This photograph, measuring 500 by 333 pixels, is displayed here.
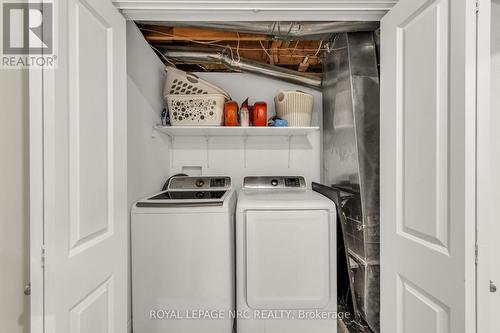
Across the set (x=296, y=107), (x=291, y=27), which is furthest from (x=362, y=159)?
(x=291, y=27)

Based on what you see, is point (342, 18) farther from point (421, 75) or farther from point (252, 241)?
point (252, 241)

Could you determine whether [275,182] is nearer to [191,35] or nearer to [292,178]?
[292,178]

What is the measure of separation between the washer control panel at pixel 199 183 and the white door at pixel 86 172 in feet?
3.53

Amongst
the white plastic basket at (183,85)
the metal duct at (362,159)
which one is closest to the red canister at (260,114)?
the white plastic basket at (183,85)

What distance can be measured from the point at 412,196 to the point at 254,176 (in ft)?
5.10

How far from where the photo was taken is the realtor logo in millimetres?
851

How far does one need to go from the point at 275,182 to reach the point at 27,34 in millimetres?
2041

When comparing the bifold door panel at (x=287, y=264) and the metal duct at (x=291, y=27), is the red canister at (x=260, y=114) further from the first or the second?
the bifold door panel at (x=287, y=264)

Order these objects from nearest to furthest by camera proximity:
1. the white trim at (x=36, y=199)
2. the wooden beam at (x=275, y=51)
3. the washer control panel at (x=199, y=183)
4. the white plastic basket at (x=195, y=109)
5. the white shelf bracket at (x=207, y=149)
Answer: the white trim at (x=36, y=199) < the wooden beam at (x=275, y=51) < the white plastic basket at (x=195, y=109) < the washer control panel at (x=199, y=183) < the white shelf bracket at (x=207, y=149)

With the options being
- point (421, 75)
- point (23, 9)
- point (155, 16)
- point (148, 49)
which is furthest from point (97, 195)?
point (421, 75)

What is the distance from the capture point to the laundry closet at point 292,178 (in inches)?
35.7

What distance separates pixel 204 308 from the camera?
1.68 metres

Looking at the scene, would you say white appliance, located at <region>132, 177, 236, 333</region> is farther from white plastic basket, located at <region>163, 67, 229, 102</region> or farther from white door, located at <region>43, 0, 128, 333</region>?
white plastic basket, located at <region>163, 67, 229, 102</region>

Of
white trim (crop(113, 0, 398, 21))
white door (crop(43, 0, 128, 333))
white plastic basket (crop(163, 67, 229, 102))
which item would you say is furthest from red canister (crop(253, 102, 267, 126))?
white door (crop(43, 0, 128, 333))
